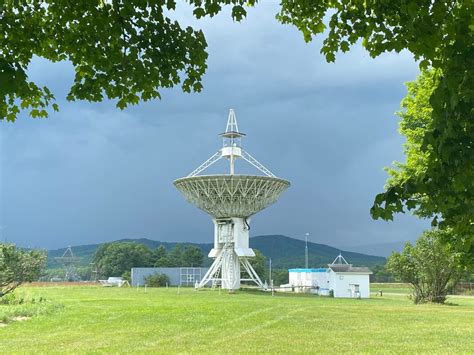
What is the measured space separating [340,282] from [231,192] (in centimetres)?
1431

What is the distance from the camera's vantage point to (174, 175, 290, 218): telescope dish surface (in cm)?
4934

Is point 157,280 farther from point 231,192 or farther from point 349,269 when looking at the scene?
point 349,269

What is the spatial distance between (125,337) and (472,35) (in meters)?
12.7

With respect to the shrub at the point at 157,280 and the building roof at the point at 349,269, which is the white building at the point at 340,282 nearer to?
the building roof at the point at 349,269

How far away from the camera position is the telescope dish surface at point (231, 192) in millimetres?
49344

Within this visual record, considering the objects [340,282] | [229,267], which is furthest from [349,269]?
[229,267]

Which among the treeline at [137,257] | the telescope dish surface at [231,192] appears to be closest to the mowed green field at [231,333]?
the telescope dish surface at [231,192]

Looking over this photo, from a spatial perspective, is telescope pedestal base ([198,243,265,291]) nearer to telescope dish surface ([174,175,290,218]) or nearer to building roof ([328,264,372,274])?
telescope dish surface ([174,175,290,218])

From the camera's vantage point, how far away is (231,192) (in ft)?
164

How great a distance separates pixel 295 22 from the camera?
739cm

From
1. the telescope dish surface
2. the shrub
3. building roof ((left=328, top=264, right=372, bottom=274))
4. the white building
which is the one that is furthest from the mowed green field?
the shrub

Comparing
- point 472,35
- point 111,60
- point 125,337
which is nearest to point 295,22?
point 111,60

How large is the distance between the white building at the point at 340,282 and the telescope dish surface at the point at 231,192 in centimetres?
1040

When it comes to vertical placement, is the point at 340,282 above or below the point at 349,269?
below
